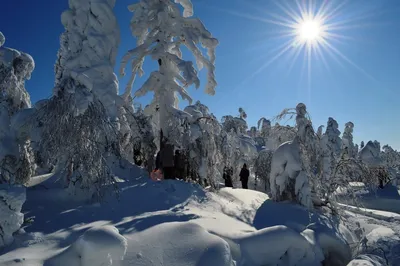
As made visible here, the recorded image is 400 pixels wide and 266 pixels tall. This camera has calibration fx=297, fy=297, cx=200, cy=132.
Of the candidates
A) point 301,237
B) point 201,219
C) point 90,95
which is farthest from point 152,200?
point 301,237

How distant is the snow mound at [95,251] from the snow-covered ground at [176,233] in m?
0.01

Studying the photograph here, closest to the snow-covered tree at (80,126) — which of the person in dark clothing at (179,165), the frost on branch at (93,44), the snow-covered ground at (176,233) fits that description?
the frost on branch at (93,44)

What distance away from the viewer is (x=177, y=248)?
4668 millimetres

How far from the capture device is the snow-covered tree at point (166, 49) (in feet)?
37.9

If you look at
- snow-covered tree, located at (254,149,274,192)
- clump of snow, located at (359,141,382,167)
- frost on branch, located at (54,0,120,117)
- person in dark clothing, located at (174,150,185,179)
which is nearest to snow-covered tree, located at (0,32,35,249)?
frost on branch, located at (54,0,120,117)

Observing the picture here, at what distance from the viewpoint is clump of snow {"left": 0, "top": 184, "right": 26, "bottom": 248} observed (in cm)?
463

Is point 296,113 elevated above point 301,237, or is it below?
above

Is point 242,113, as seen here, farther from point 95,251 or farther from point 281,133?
point 95,251

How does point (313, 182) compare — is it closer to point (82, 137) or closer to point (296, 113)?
point (296, 113)

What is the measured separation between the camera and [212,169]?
40.0ft

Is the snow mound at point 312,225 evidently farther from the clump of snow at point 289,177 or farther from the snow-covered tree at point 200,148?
the snow-covered tree at point 200,148

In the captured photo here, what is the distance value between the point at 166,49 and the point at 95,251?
899cm

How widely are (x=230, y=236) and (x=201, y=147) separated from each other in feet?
22.2

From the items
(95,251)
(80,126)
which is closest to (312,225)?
(95,251)
